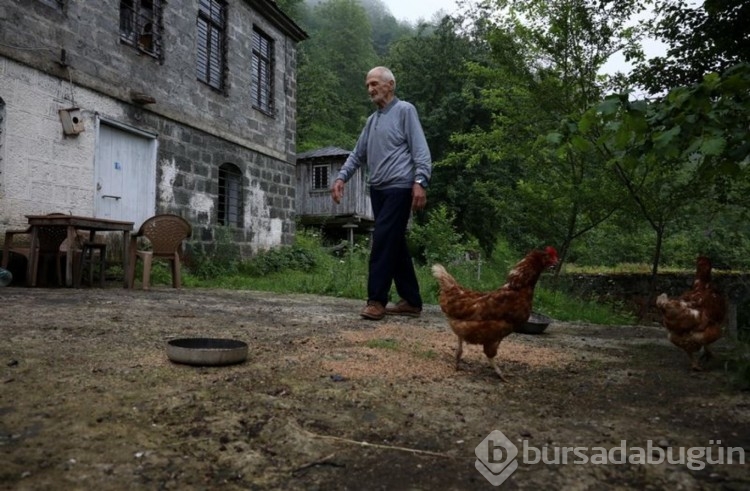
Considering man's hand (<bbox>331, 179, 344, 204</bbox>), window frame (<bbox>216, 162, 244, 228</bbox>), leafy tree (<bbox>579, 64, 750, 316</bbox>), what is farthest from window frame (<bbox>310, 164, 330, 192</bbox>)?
leafy tree (<bbox>579, 64, 750, 316</bbox>)

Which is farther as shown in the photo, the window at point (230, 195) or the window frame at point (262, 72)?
the window frame at point (262, 72)

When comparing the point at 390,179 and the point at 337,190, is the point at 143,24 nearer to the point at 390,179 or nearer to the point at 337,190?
the point at 337,190

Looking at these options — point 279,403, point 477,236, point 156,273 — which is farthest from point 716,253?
point 279,403

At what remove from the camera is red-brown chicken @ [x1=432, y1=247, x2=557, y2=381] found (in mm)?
2520

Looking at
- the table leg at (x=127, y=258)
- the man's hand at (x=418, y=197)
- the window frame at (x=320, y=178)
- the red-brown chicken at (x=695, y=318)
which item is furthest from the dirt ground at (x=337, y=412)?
the window frame at (x=320, y=178)

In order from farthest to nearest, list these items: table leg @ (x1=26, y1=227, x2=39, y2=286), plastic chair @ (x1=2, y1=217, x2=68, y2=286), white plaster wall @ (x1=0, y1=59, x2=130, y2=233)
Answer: white plaster wall @ (x1=0, y1=59, x2=130, y2=233) → plastic chair @ (x1=2, y1=217, x2=68, y2=286) → table leg @ (x1=26, y1=227, x2=39, y2=286)

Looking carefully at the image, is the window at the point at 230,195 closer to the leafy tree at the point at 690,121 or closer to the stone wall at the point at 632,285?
the stone wall at the point at 632,285

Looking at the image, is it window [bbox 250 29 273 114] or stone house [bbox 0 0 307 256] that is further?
window [bbox 250 29 273 114]

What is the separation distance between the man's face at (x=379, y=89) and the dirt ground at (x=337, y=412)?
6.96ft

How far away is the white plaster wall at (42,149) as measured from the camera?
6.50 m

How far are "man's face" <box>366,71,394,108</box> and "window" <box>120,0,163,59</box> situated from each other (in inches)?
240

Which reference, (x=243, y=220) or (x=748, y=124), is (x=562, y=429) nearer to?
(x=748, y=124)

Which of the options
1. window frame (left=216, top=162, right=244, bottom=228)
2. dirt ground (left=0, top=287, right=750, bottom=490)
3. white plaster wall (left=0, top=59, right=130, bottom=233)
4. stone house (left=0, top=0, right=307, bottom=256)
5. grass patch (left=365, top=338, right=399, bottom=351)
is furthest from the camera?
window frame (left=216, top=162, right=244, bottom=228)

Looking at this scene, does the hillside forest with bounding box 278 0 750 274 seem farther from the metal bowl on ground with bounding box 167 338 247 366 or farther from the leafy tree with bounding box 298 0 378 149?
the leafy tree with bounding box 298 0 378 149
